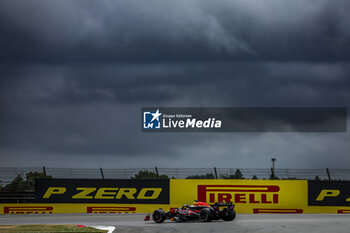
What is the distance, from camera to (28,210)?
30.2 meters

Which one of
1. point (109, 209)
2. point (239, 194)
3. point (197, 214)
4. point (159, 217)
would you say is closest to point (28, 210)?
point (109, 209)

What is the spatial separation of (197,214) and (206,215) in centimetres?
62

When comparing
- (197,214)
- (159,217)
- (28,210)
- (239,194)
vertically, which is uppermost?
(239,194)

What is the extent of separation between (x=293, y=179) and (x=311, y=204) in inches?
71.4

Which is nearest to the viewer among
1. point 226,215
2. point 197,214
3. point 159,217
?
point 159,217

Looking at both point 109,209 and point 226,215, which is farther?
point 109,209

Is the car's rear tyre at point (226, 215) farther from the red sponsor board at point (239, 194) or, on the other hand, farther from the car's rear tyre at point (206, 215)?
the red sponsor board at point (239, 194)

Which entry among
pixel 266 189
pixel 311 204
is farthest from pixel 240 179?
pixel 311 204

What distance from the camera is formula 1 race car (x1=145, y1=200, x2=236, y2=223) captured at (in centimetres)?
2241

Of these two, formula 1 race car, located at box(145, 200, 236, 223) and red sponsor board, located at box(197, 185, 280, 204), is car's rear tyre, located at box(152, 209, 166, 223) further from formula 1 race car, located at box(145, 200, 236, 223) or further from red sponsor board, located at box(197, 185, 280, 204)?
red sponsor board, located at box(197, 185, 280, 204)

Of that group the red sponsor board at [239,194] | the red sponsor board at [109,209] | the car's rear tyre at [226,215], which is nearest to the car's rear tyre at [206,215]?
the car's rear tyre at [226,215]

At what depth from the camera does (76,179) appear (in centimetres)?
3097

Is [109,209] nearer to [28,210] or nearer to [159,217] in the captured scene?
[28,210]

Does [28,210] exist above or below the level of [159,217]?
below
